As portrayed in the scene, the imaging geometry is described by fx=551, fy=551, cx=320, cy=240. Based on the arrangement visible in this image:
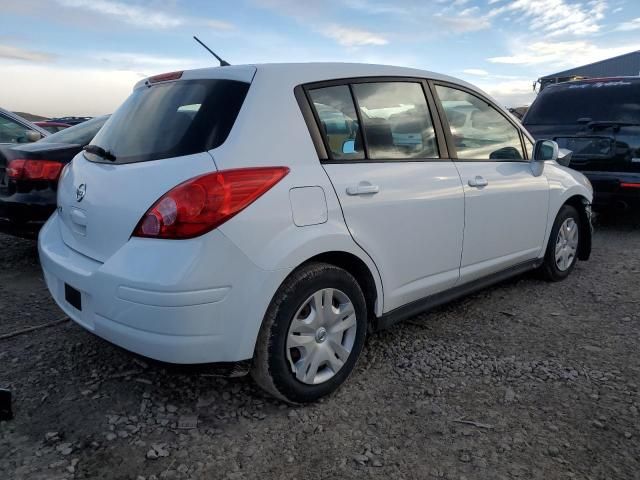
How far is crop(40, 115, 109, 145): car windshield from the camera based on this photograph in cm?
467

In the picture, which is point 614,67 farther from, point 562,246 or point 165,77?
point 165,77

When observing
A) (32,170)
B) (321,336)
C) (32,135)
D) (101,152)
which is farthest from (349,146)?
(32,135)

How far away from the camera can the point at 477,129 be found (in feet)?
11.8

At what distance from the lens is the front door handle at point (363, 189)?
2611mm

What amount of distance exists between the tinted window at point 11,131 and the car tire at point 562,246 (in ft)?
17.2

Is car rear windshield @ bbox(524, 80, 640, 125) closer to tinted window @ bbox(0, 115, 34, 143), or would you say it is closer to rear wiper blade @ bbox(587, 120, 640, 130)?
rear wiper blade @ bbox(587, 120, 640, 130)

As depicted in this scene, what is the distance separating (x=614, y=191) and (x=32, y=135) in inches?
243

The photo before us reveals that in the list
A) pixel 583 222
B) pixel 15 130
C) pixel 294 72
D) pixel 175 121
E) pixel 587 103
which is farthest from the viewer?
pixel 587 103

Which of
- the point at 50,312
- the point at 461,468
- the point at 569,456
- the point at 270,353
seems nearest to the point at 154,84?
the point at 270,353

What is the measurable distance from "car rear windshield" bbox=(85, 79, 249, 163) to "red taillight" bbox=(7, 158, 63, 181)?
1.65 m

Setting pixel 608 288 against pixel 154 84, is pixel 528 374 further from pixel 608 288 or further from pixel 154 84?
pixel 154 84

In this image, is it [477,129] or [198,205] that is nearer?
[198,205]

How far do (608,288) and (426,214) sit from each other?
230 cm

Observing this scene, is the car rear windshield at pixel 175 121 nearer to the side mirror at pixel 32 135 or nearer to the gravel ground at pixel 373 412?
the gravel ground at pixel 373 412
